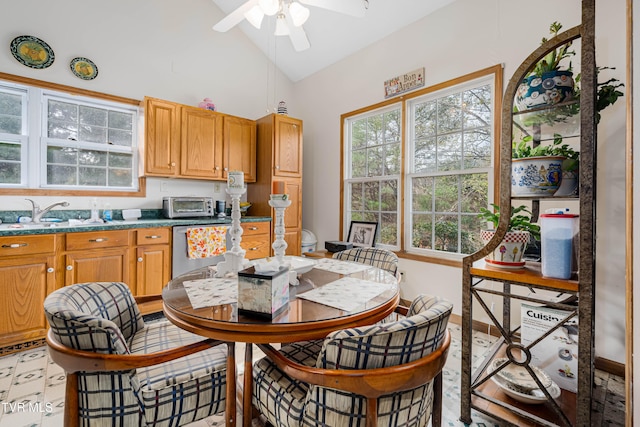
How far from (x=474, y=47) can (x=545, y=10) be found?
20.8 inches

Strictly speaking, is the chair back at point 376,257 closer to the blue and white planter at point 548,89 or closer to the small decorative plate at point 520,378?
the small decorative plate at point 520,378

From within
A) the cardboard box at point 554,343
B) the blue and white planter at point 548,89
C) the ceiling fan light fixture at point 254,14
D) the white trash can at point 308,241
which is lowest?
the cardboard box at point 554,343

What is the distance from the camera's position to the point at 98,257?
2.64 meters

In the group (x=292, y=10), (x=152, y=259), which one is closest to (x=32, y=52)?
(x=152, y=259)

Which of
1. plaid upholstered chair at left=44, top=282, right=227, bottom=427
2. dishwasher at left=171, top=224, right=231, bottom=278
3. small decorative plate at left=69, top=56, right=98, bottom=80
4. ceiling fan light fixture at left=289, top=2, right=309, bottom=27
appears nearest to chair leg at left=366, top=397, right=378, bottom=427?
plaid upholstered chair at left=44, top=282, right=227, bottom=427

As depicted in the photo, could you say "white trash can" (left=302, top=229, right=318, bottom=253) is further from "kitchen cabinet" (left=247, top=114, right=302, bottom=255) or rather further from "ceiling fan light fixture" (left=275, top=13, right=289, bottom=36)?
"ceiling fan light fixture" (left=275, top=13, right=289, bottom=36)

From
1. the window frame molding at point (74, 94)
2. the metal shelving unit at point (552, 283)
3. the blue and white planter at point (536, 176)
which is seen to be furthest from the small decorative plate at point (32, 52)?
the blue and white planter at point (536, 176)

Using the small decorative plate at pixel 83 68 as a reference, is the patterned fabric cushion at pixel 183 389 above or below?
below

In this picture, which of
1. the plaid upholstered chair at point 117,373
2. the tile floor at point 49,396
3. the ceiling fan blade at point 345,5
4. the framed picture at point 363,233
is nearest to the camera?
the plaid upholstered chair at point 117,373

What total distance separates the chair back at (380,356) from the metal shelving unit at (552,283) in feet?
2.34

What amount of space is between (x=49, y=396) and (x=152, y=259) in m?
1.31

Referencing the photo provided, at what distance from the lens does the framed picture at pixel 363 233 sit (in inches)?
138

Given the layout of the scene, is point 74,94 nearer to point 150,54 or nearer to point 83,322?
point 150,54

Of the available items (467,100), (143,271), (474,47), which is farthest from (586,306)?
(143,271)
